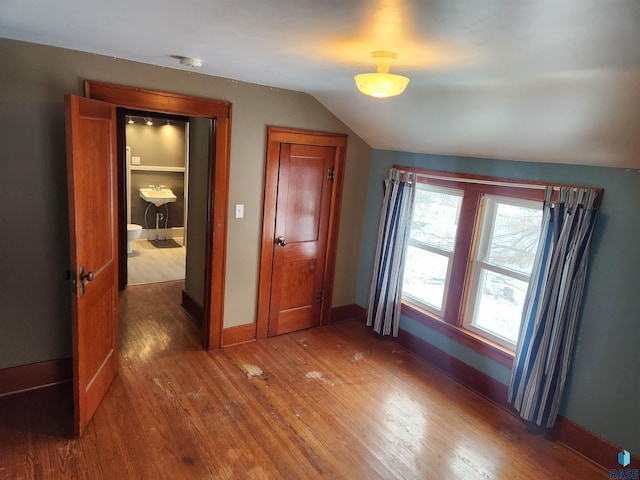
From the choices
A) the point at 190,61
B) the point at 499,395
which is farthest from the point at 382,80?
the point at 499,395

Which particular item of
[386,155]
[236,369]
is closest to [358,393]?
[236,369]

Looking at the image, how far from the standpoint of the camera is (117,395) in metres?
2.90

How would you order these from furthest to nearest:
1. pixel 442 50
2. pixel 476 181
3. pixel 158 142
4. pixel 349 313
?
pixel 158 142 < pixel 349 313 < pixel 476 181 < pixel 442 50

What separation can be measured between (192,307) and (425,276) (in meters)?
2.36

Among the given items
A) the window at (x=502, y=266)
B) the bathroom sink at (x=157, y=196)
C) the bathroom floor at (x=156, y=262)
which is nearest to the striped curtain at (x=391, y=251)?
the window at (x=502, y=266)

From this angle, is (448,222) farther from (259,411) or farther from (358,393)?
(259,411)

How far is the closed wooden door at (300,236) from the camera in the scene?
3.77m

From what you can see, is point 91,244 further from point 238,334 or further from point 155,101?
point 238,334

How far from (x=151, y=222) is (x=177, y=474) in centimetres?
543

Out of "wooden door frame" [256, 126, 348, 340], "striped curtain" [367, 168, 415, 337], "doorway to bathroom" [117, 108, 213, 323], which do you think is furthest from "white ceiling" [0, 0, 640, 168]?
"doorway to bathroom" [117, 108, 213, 323]

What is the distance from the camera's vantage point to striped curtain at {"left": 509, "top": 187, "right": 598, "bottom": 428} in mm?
2648

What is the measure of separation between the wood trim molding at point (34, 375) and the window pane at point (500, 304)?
3.16m

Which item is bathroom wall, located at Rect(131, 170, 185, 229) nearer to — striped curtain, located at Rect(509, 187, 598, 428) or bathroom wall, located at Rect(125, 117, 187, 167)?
bathroom wall, located at Rect(125, 117, 187, 167)

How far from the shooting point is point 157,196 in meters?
6.67
